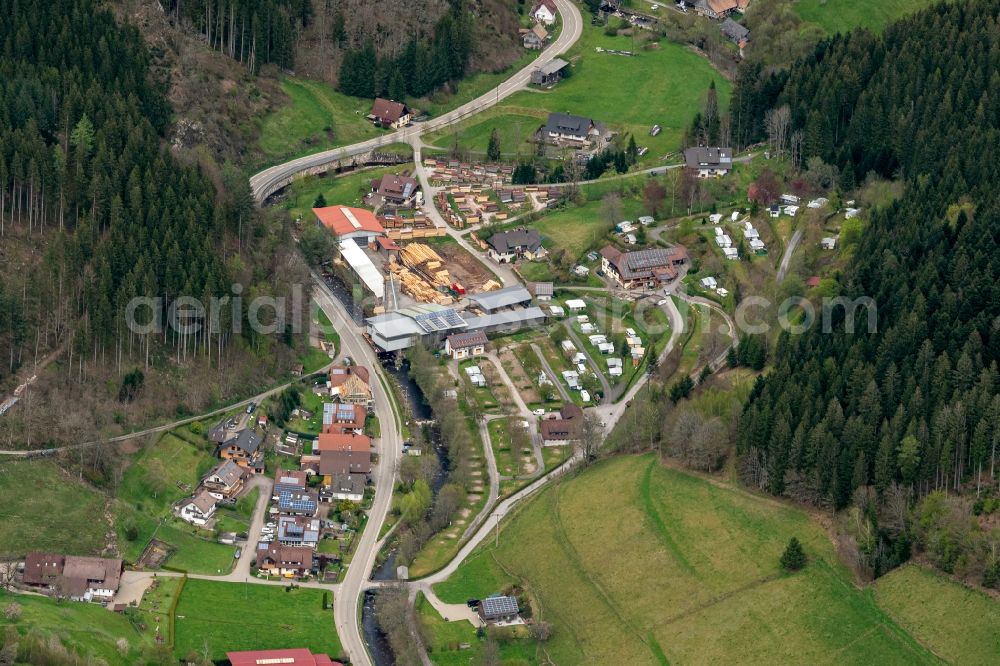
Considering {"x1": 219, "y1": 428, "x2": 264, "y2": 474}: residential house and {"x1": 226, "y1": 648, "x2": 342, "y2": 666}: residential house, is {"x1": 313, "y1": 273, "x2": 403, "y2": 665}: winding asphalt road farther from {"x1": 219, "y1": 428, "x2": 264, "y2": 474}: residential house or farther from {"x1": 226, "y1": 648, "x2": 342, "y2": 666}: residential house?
{"x1": 219, "y1": 428, "x2": 264, "y2": 474}: residential house

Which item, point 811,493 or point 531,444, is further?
point 531,444

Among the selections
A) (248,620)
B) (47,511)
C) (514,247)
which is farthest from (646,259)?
(47,511)

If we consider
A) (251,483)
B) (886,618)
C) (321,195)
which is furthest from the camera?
(321,195)

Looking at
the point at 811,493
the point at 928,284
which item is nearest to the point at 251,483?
the point at 811,493

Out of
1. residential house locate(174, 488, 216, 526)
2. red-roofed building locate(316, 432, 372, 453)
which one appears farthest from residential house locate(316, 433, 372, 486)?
residential house locate(174, 488, 216, 526)

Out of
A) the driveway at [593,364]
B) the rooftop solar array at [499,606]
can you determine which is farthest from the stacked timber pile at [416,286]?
the rooftop solar array at [499,606]

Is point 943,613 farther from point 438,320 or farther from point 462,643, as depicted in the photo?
point 438,320

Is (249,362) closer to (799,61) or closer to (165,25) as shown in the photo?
(165,25)
